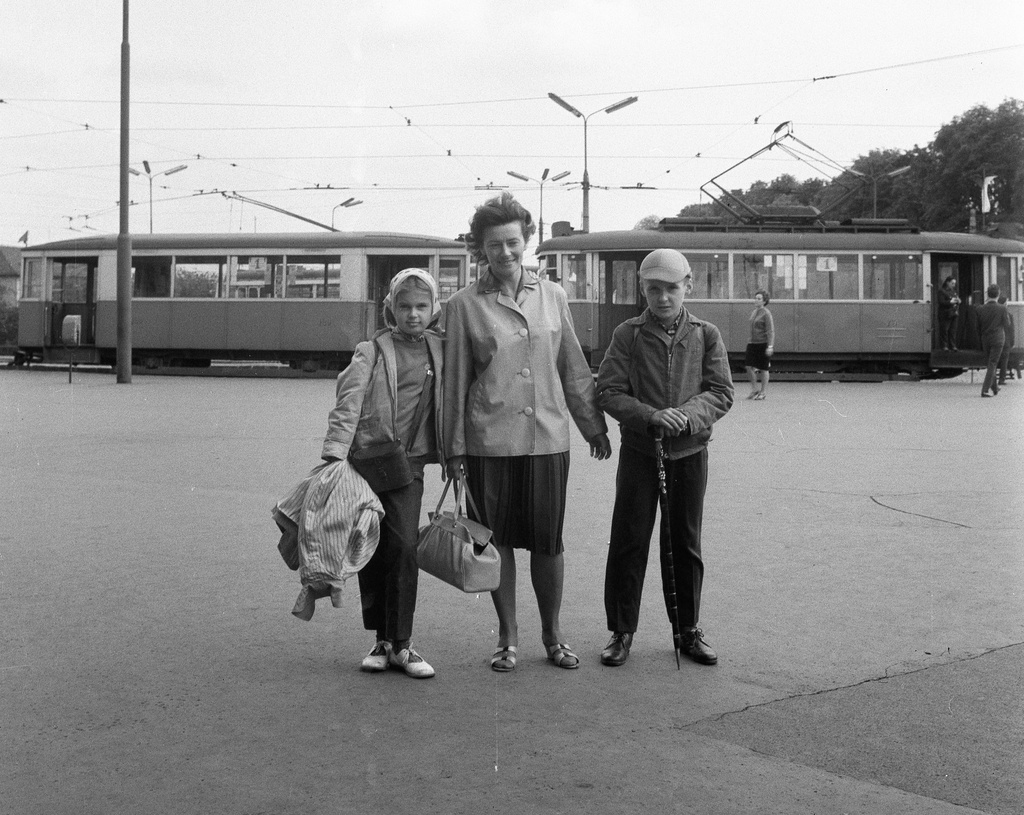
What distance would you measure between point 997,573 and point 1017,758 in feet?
9.24

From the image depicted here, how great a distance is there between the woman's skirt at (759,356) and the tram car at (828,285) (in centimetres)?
671

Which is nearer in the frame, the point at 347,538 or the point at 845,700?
the point at 845,700

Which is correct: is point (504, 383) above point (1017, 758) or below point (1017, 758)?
above

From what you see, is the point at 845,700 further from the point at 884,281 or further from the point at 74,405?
the point at 884,281

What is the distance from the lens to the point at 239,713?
4070 mm

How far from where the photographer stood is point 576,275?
2875cm

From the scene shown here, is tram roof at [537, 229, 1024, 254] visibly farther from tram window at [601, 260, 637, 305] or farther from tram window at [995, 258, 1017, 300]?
tram window at [601, 260, 637, 305]

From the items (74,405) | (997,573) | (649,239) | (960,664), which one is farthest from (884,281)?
(960,664)

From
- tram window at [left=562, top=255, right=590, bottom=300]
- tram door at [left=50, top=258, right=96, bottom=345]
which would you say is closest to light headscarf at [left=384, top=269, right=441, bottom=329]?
tram window at [left=562, top=255, right=590, bottom=300]

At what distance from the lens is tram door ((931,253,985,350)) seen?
1102 inches

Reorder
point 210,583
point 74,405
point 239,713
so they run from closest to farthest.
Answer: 1. point 239,713
2. point 210,583
3. point 74,405

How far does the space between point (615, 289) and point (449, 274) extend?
157 inches

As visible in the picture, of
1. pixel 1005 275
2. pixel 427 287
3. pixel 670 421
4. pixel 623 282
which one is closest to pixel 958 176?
pixel 1005 275

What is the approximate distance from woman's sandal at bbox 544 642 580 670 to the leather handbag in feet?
1.14
